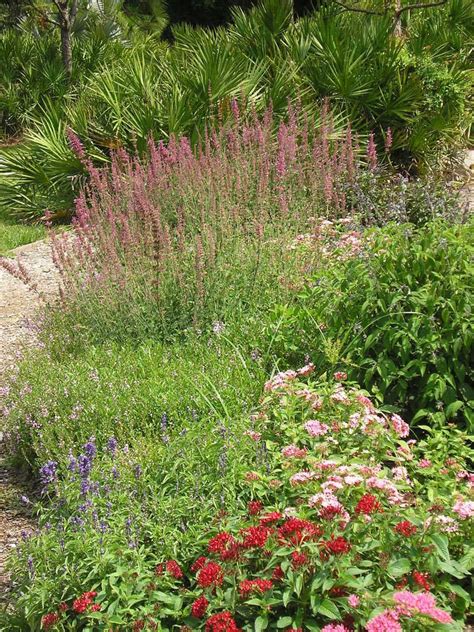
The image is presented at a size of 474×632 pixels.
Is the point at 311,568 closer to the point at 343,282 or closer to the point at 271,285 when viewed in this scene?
the point at 343,282

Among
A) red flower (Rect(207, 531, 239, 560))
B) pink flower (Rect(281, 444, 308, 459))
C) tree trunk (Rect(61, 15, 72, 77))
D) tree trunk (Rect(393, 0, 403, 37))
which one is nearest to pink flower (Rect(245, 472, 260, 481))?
pink flower (Rect(281, 444, 308, 459))

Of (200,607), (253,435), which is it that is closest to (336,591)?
(200,607)

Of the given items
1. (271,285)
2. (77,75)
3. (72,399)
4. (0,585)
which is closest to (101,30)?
(77,75)

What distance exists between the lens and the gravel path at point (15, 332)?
3.66 meters

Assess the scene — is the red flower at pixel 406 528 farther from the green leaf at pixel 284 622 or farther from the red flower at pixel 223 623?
the red flower at pixel 223 623

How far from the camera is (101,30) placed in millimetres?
18125

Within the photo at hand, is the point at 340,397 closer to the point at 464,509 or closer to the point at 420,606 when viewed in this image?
the point at 464,509

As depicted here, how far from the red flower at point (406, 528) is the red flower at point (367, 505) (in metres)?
0.10

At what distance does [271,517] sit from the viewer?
2.62m

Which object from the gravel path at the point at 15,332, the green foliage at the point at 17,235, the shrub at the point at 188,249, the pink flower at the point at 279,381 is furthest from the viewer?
the green foliage at the point at 17,235

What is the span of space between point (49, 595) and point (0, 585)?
0.64 metres

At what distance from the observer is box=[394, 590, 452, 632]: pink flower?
2203 mm

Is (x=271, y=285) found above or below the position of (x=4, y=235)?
above

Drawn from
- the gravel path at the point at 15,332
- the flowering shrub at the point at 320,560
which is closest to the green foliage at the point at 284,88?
the gravel path at the point at 15,332
